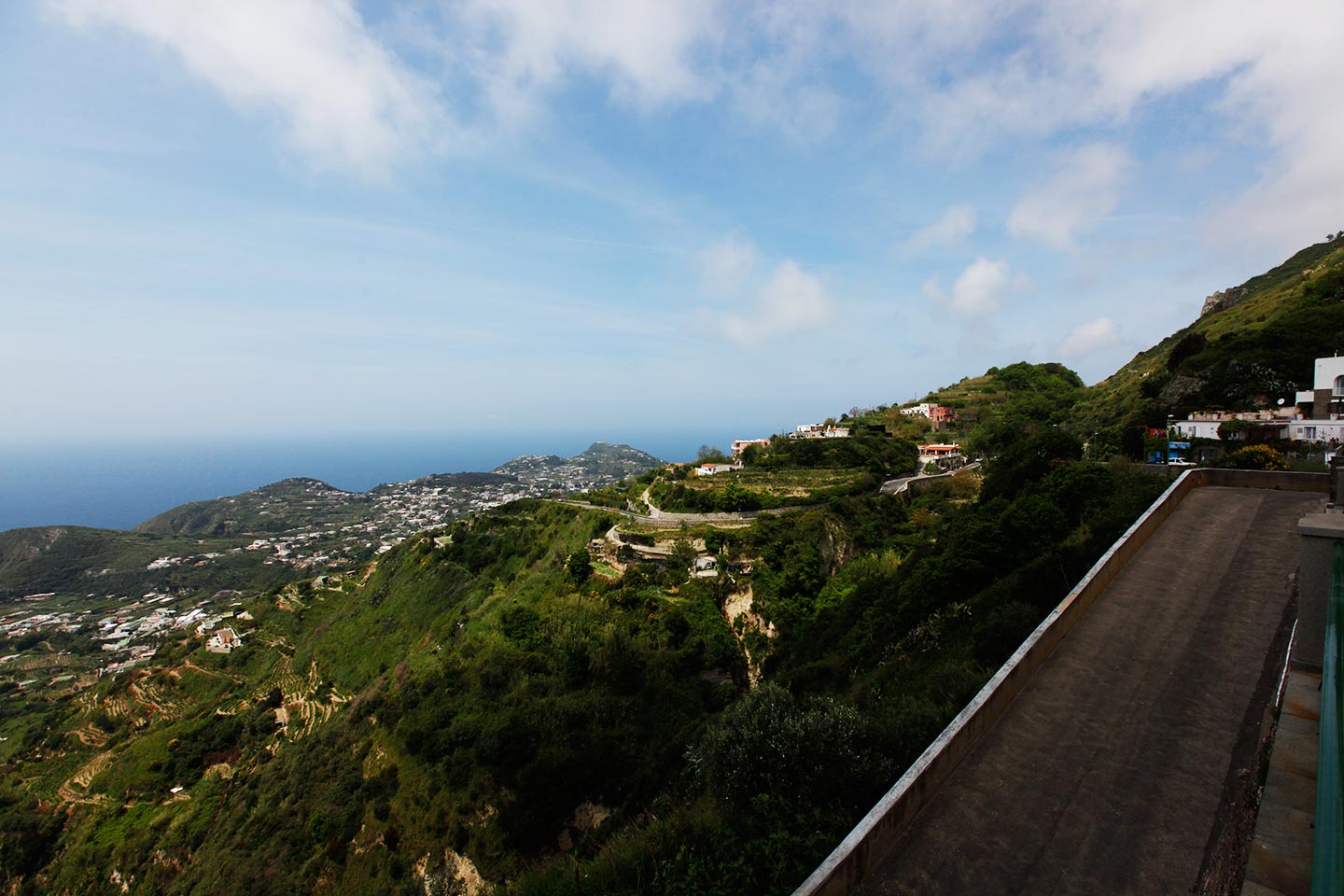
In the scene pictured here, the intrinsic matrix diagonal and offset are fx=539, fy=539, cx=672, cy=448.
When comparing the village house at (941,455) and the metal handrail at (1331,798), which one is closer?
the metal handrail at (1331,798)

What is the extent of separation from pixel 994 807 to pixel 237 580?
395 ft

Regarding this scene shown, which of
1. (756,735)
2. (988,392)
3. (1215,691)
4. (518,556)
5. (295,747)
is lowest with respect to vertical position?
(295,747)

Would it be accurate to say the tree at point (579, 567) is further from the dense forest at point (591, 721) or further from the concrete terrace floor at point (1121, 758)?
the concrete terrace floor at point (1121, 758)

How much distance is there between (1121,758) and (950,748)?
91.1 inches

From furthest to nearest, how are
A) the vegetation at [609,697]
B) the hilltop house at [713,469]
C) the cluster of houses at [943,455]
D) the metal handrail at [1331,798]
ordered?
the cluster of houses at [943,455] → the hilltop house at [713,469] → the vegetation at [609,697] → the metal handrail at [1331,798]

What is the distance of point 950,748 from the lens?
7.03 metres

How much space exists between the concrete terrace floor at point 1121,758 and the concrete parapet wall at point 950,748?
0.15 meters

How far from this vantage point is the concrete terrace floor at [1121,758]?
5766 mm

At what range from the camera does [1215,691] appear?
8195 millimetres

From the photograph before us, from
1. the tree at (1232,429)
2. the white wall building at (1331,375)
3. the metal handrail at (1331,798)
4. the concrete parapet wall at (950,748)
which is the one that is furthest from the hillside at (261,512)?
the white wall building at (1331,375)

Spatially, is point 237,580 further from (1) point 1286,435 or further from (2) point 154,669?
(1) point 1286,435

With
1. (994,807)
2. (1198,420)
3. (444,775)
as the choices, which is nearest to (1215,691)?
(994,807)

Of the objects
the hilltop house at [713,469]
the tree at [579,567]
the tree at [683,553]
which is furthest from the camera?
the hilltop house at [713,469]

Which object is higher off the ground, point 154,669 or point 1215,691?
point 1215,691
